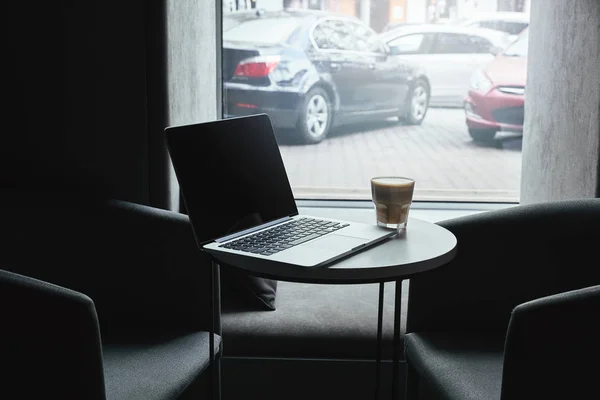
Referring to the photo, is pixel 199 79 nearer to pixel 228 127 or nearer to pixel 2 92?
pixel 2 92

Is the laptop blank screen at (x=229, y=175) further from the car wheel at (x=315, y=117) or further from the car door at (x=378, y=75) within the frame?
the car door at (x=378, y=75)

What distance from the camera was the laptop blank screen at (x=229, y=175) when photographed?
166 cm

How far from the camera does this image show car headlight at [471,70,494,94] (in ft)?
11.8

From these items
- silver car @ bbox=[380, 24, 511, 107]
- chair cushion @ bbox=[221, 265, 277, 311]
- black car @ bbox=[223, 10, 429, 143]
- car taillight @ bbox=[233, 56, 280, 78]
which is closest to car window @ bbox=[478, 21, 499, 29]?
silver car @ bbox=[380, 24, 511, 107]

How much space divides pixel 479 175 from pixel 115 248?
2.03m

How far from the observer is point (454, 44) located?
3.54m

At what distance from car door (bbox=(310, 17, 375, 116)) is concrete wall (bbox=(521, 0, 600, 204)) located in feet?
2.77

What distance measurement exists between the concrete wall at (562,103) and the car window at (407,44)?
0.69m

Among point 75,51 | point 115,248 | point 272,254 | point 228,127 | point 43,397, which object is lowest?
point 43,397

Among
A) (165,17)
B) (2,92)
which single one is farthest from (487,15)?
(2,92)

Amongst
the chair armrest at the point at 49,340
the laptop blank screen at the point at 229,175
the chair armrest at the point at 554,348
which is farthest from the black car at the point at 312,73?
the chair armrest at the point at 554,348

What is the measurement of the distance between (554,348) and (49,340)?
947mm

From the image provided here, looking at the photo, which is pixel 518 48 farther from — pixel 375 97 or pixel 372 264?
pixel 372 264

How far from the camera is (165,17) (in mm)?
2416
